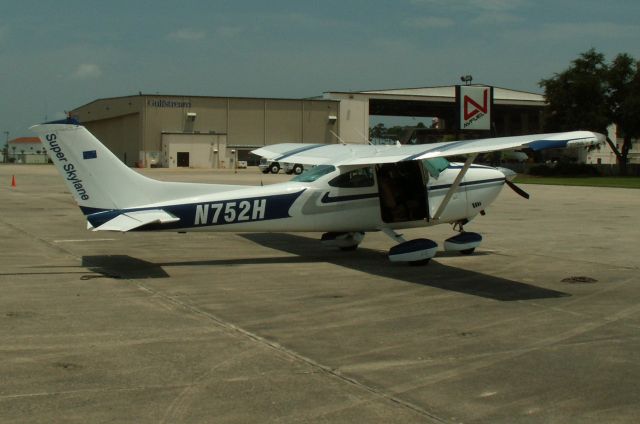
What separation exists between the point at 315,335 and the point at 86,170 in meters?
5.35

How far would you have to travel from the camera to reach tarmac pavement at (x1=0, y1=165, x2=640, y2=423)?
5.65m

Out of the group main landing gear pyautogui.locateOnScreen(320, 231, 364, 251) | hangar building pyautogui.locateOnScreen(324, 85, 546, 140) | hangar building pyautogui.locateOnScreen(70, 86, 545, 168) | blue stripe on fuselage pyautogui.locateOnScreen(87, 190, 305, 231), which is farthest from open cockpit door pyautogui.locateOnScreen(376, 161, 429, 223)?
hangar building pyautogui.locateOnScreen(70, 86, 545, 168)

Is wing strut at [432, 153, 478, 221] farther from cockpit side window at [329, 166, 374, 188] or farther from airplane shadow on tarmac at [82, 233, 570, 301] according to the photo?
cockpit side window at [329, 166, 374, 188]

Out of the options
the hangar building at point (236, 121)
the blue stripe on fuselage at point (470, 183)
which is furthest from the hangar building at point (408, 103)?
the blue stripe on fuselage at point (470, 183)

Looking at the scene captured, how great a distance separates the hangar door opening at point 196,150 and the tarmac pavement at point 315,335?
70188 millimetres

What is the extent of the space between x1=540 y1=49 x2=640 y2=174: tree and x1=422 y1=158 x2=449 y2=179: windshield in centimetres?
6185

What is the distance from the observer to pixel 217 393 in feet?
19.3

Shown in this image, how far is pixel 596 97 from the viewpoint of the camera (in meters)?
72.8

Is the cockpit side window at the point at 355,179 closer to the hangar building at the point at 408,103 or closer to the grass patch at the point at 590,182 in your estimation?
the grass patch at the point at 590,182

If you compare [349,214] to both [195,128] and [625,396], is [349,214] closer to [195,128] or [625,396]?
[625,396]

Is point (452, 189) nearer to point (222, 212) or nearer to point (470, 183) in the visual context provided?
point (470, 183)

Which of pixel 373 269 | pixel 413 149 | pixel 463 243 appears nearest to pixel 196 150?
pixel 463 243

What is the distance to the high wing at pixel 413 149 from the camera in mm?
9648

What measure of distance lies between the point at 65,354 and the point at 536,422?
4170 millimetres
